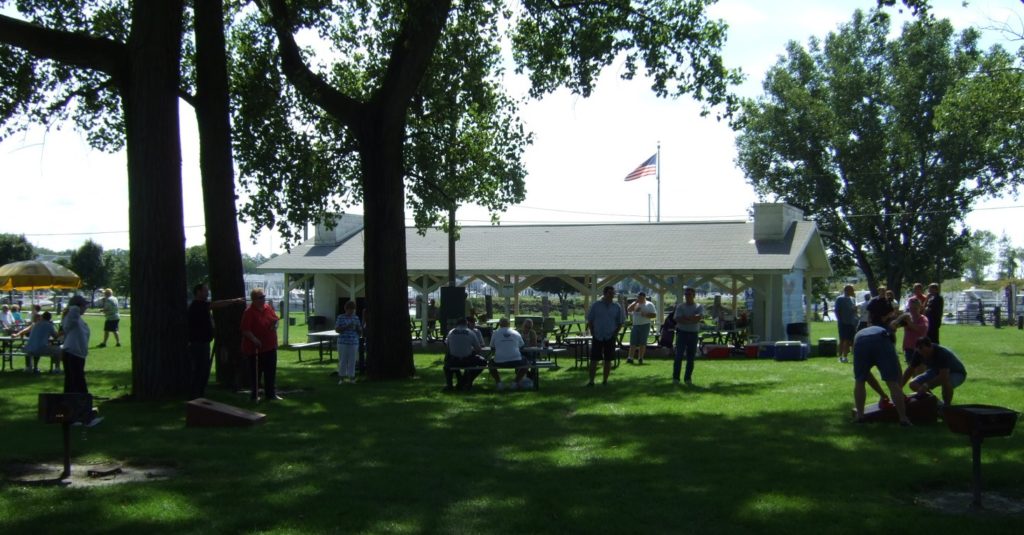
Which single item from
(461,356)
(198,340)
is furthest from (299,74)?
(461,356)

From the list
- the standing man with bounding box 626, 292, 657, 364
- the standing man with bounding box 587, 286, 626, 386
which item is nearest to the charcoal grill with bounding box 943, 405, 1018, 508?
the standing man with bounding box 587, 286, 626, 386

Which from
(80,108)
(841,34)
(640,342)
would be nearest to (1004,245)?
(841,34)

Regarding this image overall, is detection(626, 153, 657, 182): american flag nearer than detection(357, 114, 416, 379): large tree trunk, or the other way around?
detection(357, 114, 416, 379): large tree trunk

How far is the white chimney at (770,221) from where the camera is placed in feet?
90.3

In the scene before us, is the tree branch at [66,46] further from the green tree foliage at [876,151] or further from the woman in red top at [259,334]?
the green tree foliage at [876,151]

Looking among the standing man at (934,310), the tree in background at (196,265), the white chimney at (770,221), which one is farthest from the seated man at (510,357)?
the tree in background at (196,265)

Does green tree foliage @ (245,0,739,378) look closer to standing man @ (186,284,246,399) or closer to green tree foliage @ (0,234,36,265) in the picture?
standing man @ (186,284,246,399)

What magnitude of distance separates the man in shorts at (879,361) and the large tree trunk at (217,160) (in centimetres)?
892

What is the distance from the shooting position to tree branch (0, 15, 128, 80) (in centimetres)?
1227

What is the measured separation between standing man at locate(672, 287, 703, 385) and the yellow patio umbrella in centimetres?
1772

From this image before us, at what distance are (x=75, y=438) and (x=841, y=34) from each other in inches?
1808

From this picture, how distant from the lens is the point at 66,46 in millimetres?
12758

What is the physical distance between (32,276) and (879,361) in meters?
22.3

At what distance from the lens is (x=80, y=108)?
63.0 feet
